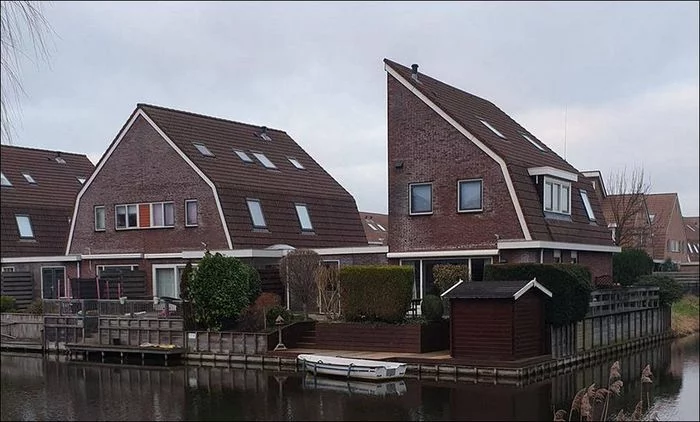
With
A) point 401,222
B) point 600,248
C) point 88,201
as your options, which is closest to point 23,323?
point 88,201

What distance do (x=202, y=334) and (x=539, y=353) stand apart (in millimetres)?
10568

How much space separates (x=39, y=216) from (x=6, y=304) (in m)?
8.65

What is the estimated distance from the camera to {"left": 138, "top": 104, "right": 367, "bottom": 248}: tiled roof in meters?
35.0

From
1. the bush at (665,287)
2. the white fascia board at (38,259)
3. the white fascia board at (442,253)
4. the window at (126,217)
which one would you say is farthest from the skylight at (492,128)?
the white fascia board at (38,259)

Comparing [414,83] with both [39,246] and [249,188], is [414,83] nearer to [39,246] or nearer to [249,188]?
[249,188]

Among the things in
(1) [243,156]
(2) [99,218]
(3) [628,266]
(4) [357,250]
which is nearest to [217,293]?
(4) [357,250]

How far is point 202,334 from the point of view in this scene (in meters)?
28.4

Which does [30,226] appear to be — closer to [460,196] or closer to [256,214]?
[256,214]

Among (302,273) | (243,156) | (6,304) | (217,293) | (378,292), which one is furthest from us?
(243,156)

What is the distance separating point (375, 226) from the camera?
73438 mm

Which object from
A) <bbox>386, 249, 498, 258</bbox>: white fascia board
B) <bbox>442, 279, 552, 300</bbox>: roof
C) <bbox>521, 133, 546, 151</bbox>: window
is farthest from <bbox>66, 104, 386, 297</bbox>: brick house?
<bbox>521, 133, 546, 151</bbox>: window

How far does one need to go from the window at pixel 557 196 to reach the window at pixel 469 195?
254cm

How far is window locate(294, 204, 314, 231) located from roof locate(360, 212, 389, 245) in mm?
25091

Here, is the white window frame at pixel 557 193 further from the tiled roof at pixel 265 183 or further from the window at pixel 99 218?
the window at pixel 99 218
